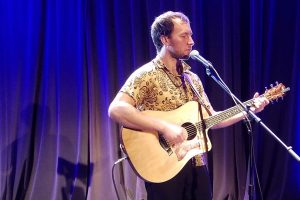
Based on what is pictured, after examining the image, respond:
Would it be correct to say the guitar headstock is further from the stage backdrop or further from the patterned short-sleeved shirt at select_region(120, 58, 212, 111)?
the stage backdrop

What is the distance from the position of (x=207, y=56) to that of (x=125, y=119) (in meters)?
2.25

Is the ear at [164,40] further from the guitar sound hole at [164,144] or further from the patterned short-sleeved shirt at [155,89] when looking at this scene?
the guitar sound hole at [164,144]

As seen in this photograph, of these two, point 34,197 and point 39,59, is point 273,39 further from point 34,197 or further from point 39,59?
point 34,197

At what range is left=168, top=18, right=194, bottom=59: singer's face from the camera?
9.05 feet

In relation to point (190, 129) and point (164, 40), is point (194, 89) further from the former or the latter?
point (164, 40)

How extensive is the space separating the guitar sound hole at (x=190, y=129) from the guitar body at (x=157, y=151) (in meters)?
0.02

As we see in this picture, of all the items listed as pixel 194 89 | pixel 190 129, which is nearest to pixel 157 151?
pixel 190 129

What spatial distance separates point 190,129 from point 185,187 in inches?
15.5

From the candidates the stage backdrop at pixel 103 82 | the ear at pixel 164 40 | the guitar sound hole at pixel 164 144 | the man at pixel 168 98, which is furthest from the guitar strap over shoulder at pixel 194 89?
the stage backdrop at pixel 103 82

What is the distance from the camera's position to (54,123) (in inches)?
173

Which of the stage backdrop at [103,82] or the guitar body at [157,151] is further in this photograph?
the stage backdrop at [103,82]

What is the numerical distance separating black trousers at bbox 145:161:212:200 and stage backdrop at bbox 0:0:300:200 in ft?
5.99

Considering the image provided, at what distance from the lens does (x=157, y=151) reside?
264 centimetres

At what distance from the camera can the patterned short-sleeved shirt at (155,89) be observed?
265 cm
